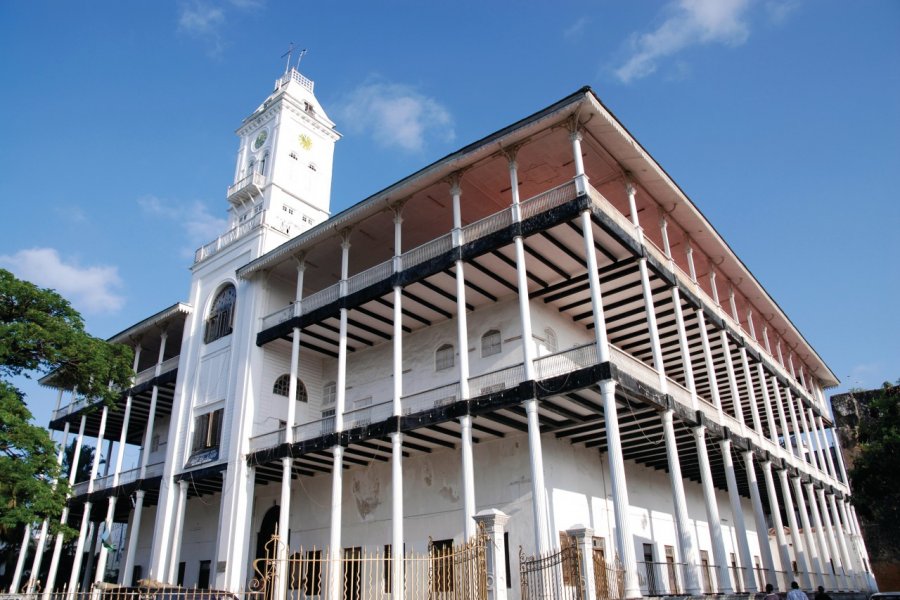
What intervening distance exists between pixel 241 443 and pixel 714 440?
17.1m

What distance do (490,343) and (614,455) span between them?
8.16 metres

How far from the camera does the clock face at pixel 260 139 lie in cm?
3706

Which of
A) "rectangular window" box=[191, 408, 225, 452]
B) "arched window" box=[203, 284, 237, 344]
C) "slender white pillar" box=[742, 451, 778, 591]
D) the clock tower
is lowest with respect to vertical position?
"slender white pillar" box=[742, 451, 778, 591]

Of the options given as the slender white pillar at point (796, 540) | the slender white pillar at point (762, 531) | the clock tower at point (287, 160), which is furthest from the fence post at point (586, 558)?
the clock tower at point (287, 160)

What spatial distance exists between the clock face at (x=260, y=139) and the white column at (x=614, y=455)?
23.5m

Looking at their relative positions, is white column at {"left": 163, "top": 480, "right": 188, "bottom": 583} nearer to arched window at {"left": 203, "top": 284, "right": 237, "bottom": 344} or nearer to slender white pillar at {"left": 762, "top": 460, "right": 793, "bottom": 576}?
arched window at {"left": 203, "top": 284, "right": 237, "bottom": 344}

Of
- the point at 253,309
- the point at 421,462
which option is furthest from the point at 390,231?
the point at 421,462

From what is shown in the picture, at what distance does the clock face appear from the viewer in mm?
37062

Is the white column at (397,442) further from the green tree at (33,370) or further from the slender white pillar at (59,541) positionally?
the slender white pillar at (59,541)

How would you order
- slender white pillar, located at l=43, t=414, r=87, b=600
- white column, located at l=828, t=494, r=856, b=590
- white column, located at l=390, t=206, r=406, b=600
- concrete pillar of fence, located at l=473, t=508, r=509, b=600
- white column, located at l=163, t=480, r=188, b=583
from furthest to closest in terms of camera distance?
white column, located at l=828, t=494, r=856, b=590 → slender white pillar, located at l=43, t=414, r=87, b=600 → white column, located at l=163, t=480, r=188, b=583 → white column, located at l=390, t=206, r=406, b=600 → concrete pillar of fence, located at l=473, t=508, r=509, b=600

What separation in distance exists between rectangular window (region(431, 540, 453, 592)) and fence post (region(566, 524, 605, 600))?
256 centimetres

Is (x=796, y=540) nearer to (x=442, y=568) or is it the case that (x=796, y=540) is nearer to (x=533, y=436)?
(x=533, y=436)

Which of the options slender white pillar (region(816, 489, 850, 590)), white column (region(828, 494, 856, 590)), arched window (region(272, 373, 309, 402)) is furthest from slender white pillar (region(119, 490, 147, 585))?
white column (region(828, 494, 856, 590))

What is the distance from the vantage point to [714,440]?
2338cm
